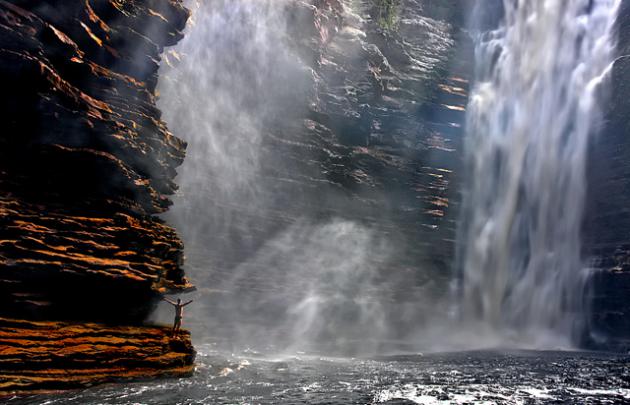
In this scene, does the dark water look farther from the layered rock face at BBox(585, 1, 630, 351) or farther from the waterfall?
the waterfall

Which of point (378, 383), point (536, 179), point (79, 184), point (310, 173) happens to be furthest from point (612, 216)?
point (79, 184)

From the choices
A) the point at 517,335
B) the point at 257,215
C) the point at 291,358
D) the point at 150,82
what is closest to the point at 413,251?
the point at 517,335

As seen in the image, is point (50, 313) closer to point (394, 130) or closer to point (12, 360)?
point (12, 360)

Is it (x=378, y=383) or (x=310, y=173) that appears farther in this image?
(x=310, y=173)

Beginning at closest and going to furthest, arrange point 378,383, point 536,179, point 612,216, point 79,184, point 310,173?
point 79,184
point 378,383
point 612,216
point 310,173
point 536,179

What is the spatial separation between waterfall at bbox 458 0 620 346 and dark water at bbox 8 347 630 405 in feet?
42.4

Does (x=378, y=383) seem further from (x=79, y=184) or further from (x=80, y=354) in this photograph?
(x=79, y=184)

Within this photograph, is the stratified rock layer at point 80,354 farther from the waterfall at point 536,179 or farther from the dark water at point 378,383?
the waterfall at point 536,179

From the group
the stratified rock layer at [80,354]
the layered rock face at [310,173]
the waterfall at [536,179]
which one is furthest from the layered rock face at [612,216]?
the stratified rock layer at [80,354]

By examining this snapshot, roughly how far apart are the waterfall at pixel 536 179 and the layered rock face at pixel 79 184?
109 feet

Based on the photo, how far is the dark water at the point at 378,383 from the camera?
545 inches

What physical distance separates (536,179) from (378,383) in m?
32.6

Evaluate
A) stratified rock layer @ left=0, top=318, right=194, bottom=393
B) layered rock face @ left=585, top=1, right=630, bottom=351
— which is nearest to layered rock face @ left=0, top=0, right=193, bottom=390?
stratified rock layer @ left=0, top=318, right=194, bottom=393

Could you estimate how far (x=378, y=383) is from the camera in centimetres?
1777
